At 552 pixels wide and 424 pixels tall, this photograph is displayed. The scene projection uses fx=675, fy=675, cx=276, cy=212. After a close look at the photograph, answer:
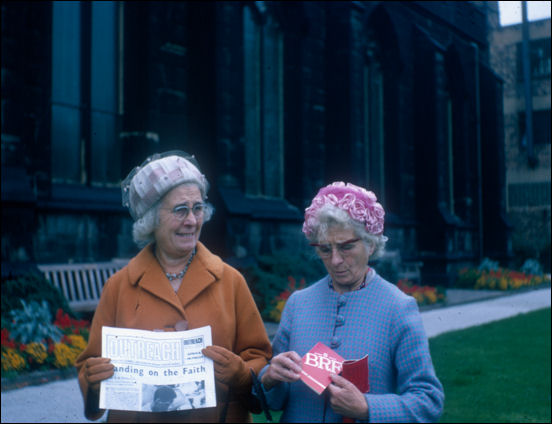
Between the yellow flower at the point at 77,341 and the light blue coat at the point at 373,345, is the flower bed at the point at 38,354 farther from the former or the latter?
the light blue coat at the point at 373,345

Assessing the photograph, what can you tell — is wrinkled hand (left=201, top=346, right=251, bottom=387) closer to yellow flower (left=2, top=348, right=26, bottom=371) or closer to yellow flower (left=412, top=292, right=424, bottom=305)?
yellow flower (left=2, top=348, right=26, bottom=371)

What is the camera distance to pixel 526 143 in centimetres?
2705

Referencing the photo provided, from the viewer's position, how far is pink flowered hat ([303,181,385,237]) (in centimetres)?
200

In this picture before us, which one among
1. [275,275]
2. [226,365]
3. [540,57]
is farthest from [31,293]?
→ [540,57]

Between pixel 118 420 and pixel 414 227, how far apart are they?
635 inches

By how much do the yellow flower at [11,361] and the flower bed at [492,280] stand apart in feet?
43.5

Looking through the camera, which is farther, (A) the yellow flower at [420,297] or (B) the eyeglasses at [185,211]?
(A) the yellow flower at [420,297]

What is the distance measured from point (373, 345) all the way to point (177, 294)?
0.66m

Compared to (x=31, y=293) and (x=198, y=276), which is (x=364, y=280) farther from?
(x=31, y=293)

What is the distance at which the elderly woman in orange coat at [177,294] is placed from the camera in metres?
2.06

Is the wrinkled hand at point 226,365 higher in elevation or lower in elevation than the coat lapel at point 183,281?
lower

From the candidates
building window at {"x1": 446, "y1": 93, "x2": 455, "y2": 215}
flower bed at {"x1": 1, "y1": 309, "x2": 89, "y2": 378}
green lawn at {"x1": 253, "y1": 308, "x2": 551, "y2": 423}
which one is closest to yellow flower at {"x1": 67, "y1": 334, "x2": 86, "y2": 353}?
flower bed at {"x1": 1, "y1": 309, "x2": 89, "y2": 378}

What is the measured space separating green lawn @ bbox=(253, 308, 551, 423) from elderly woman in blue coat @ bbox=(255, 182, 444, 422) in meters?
1.87

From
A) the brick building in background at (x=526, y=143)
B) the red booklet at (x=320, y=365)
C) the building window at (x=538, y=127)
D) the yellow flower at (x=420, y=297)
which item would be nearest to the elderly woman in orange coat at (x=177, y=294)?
the red booklet at (x=320, y=365)
